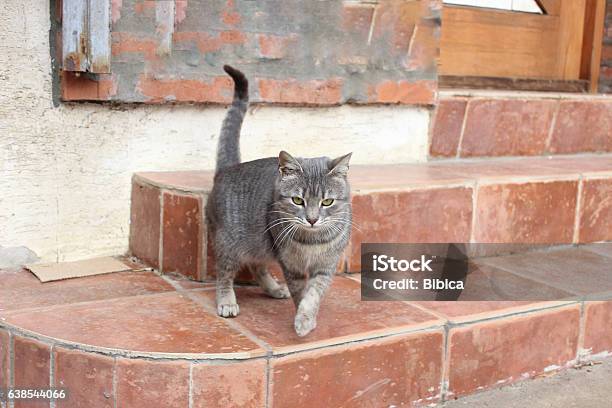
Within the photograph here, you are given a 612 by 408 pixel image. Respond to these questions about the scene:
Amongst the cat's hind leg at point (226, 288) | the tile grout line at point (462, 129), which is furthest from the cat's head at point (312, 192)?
the tile grout line at point (462, 129)

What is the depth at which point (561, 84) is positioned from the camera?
169 inches

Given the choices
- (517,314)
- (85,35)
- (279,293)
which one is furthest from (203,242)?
(517,314)

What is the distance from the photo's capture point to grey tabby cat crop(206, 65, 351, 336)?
1854mm

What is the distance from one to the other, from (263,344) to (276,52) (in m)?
1.30

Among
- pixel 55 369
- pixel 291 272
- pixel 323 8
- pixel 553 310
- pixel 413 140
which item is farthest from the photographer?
pixel 413 140

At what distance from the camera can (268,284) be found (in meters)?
2.15

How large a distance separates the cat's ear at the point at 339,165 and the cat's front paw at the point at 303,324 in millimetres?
399

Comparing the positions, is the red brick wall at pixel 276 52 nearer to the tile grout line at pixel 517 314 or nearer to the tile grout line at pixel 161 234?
the tile grout line at pixel 161 234

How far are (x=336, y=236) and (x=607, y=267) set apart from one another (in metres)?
1.23

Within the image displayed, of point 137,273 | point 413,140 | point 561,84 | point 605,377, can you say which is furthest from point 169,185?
point 561,84

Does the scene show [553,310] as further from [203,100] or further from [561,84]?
[561,84]

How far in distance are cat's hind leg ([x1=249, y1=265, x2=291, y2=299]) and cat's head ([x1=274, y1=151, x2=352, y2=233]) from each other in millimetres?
309

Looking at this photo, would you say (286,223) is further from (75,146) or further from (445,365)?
(75,146)

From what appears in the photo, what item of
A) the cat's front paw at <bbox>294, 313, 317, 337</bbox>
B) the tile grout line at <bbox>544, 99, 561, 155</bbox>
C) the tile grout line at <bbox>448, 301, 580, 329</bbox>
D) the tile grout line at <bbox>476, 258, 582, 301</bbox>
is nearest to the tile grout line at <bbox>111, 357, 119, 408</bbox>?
the cat's front paw at <bbox>294, 313, 317, 337</bbox>
